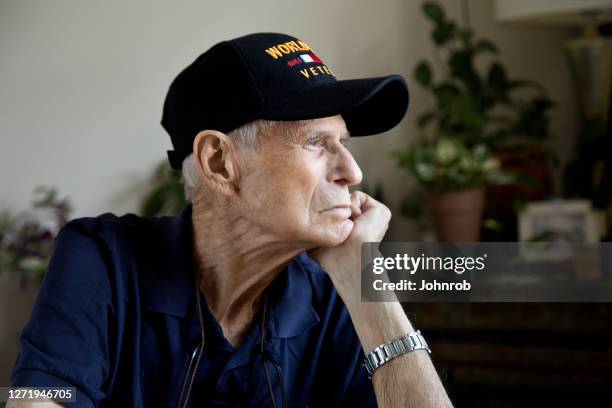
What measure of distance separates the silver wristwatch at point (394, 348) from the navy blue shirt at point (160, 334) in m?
0.12

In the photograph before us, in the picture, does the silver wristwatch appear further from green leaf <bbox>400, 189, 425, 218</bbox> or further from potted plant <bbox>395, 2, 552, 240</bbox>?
green leaf <bbox>400, 189, 425, 218</bbox>

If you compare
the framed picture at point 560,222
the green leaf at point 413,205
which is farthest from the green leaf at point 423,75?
the framed picture at point 560,222

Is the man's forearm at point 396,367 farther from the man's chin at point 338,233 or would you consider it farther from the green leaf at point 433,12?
the green leaf at point 433,12

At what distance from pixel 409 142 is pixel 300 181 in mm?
2066

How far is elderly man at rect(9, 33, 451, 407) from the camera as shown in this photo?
1170mm

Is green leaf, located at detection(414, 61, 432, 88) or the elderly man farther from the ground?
the elderly man

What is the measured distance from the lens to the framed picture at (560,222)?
2.78m

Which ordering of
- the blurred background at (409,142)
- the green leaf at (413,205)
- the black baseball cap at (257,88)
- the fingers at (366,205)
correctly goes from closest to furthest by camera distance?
the black baseball cap at (257,88) < the fingers at (366,205) < the blurred background at (409,142) < the green leaf at (413,205)

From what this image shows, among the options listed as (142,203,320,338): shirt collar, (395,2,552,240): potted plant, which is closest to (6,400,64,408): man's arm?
(142,203,320,338): shirt collar

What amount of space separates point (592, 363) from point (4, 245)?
5.90ft

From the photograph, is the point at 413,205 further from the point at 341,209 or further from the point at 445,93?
the point at 341,209

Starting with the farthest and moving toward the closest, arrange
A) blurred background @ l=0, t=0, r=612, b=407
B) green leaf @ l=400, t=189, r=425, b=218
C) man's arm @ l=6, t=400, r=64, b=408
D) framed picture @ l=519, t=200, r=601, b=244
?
green leaf @ l=400, t=189, r=425, b=218 → framed picture @ l=519, t=200, r=601, b=244 → blurred background @ l=0, t=0, r=612, b=407 → man's arm @ l=6, t=400, r=64, b=408

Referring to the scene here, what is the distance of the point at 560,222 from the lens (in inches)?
111

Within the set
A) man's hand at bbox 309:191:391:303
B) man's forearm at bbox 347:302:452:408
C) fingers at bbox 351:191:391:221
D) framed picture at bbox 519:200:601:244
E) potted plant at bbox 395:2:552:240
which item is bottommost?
framed picture at bbox 519:200:601:244
